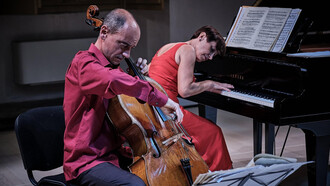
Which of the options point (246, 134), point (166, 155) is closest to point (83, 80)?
point (166, 155)

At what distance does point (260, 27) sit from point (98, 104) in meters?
1.80

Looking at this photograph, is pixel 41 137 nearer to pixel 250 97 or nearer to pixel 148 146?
pixel 148 146

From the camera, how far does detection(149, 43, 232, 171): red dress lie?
318 centimetres

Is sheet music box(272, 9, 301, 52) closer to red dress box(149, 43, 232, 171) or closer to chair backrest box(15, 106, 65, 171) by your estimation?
red dress box(149, 43, 232, 171)

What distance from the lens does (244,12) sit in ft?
12.3

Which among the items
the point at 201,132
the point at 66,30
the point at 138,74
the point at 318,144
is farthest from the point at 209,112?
the point at 66,30

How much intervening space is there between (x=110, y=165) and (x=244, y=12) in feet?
6.61

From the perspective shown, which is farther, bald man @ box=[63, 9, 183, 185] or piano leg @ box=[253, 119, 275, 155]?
piano leg @ box=[253, 119, 275, 155]

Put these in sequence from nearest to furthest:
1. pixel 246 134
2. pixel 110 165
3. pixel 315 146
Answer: pixel 110 165, pixel 315 146, pixel 246 134

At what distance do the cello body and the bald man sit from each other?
0.20 ft

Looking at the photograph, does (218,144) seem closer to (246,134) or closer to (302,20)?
(302,20)

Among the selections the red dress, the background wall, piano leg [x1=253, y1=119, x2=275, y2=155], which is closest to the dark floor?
piano leg [x1=253, y1=119, x2=275, y2=155]

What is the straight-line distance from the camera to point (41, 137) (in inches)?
90.9

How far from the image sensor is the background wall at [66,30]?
234 inches
